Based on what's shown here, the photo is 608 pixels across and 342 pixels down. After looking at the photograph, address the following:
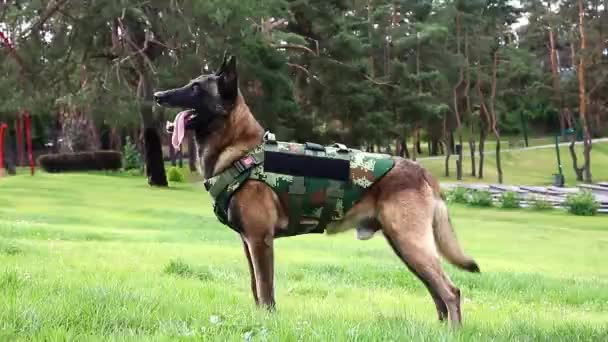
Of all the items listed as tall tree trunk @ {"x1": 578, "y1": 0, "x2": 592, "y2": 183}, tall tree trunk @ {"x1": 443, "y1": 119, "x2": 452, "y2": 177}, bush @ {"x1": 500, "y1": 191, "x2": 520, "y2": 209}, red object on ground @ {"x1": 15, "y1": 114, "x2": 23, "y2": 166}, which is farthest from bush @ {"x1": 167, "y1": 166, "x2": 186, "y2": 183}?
tall tree trunk @ {"x1": 578, "y1": 0, "x2": 592, "y2": 183}

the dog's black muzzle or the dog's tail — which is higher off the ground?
the dog's black muzzle

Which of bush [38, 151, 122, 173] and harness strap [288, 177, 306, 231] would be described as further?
bush [38, 151, 122, 173]

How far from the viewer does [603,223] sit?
79.6 feet

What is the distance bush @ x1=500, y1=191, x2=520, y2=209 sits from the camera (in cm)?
2856

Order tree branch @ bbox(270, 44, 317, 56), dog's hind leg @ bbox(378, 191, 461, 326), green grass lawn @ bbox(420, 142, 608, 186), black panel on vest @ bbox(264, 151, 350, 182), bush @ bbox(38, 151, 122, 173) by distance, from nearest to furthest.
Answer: dog's hind leg @ bbox(378, 191, 461, 326) < black panel on vest @ bbox(264, 151, 350, 182) < tree branch @ bbox(270, 44, 317, 56) < bush @ bbox(38, 151, 122, 173) < green grass lawn @ bbox(420, 142, 608, 186)

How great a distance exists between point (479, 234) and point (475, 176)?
106ft

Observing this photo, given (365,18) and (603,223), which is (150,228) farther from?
(365,18)

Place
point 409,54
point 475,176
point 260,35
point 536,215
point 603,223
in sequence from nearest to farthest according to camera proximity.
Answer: point 603,223 < point 536,215 < point 260,35 < point 409,54 < point 475,176

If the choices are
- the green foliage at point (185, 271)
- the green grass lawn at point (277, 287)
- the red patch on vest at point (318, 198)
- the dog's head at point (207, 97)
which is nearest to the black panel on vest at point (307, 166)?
the red patch on vest at point (318, 198)

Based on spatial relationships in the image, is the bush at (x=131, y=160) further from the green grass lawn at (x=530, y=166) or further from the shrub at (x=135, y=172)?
the green grass lawn at (x=530, y=166)

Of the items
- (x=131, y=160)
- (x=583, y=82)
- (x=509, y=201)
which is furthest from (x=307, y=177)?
(x=583, y=82)

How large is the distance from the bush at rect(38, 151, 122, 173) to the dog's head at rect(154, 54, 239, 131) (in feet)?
125

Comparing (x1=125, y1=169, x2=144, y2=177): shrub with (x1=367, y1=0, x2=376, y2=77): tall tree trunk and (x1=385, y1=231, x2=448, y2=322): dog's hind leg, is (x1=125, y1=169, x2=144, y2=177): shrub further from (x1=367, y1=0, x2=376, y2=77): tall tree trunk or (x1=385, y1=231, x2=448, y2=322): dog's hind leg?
(x1=385, y1=231, x2=448, y2=322): dog's hind leg

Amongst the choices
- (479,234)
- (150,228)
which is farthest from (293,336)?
(479,234)
